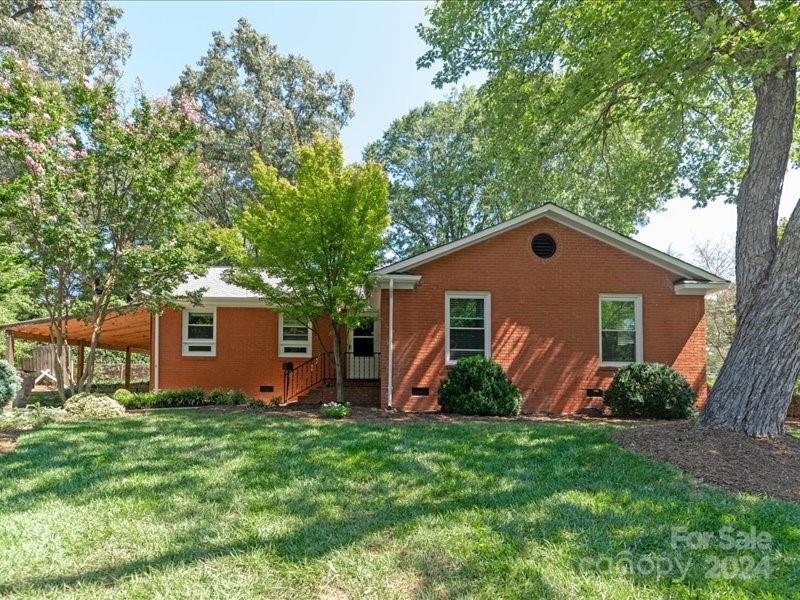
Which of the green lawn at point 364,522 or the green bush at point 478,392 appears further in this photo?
the green bush at point 478,392

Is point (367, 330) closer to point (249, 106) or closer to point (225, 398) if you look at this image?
point (225, 398)

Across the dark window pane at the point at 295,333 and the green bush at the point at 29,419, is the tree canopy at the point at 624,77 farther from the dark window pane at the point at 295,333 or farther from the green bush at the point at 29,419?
the green bush at the point at 29,419

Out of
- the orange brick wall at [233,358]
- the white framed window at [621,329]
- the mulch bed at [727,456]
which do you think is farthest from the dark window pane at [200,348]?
the mulch bed at [727,456]

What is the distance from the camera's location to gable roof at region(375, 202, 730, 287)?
473 inches

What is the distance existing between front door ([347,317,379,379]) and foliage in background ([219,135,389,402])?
9.67ft

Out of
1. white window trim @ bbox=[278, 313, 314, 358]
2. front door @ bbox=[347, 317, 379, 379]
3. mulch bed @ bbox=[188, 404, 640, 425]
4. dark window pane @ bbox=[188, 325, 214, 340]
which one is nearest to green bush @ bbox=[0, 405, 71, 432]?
mulch bed @ bbox=[188, 404, 640, 425]

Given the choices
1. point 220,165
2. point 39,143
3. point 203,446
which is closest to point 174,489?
point 203,446

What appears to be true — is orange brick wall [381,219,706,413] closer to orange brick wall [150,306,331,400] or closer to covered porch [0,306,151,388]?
orange brick wall [150,306,331,400]

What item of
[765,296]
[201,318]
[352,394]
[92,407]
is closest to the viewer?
[765,296]

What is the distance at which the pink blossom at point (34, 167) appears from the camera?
984 cm

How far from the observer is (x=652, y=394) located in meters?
10.8

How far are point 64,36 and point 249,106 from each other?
28.5ft

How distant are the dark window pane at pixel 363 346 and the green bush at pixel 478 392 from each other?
15.3ft

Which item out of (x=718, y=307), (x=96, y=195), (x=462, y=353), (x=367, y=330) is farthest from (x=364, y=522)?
(x=718, y=307)
